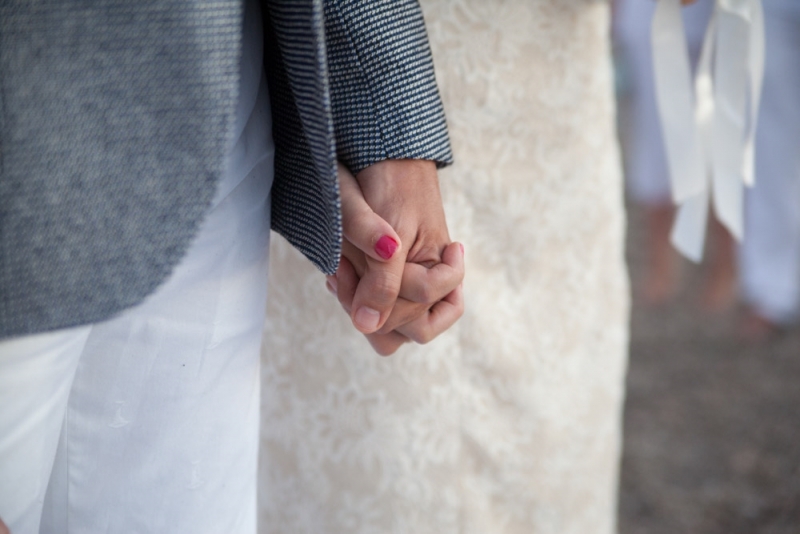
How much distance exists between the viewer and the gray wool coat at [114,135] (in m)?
0.47

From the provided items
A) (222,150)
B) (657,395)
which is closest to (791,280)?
(657,395)

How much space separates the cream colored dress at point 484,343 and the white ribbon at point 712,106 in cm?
8

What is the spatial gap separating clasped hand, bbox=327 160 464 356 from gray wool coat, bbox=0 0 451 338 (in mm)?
43

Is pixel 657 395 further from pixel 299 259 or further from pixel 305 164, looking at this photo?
pixel 305 164

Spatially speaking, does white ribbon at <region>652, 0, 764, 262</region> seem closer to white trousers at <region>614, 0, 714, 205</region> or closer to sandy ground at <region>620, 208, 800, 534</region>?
sandy ground at <region>620, 208, 800, 534</region>

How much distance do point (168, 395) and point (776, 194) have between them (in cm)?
249

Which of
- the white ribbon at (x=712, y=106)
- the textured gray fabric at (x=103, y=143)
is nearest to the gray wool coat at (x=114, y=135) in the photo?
the textured gray fabric at (x=103, y=143)

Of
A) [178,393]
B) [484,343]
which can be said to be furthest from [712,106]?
[178,393]

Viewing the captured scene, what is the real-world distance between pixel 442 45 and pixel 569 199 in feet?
0.88

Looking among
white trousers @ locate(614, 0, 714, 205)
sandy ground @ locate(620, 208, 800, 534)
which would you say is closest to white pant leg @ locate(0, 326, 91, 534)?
sandy ground @ locate(620, 208, 800, 534)

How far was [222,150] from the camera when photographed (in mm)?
516

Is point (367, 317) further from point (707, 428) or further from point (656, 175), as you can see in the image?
point (656, 175)

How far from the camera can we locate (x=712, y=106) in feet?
3.30

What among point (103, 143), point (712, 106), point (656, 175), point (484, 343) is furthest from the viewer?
point (656, 175)
